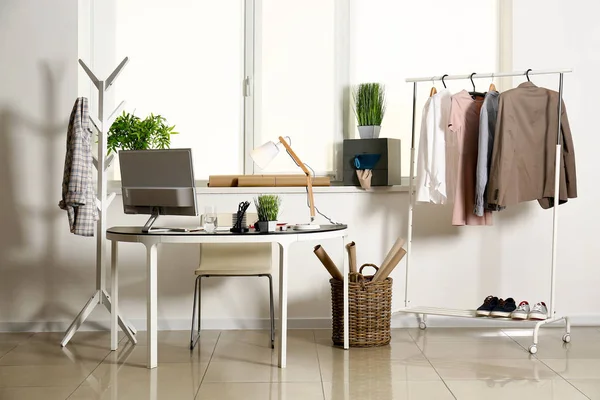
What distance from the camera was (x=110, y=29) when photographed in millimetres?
5449

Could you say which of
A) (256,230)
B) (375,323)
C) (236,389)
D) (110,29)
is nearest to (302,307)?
(375,323)

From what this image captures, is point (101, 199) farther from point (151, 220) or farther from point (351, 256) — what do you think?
point (351, 256)

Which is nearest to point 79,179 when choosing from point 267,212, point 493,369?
point 267,212

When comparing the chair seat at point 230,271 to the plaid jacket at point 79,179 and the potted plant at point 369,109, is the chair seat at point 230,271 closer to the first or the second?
the plaid jacket at point 79,179

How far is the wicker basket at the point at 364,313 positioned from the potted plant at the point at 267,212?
2.51 ft

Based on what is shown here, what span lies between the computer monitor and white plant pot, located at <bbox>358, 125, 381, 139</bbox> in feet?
5.40

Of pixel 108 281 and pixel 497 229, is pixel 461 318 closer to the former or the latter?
pixel 497 229

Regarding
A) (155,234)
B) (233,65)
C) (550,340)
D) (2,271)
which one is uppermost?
(233,65)

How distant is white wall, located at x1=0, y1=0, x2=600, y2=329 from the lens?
5133mm

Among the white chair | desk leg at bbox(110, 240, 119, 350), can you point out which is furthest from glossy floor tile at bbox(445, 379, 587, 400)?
desk leg at bbox(110, 240, 119, 350)

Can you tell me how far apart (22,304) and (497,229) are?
3.12m

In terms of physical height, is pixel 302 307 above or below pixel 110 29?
below

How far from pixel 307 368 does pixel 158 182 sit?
47.7 inches

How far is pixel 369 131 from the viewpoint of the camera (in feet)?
17.3
